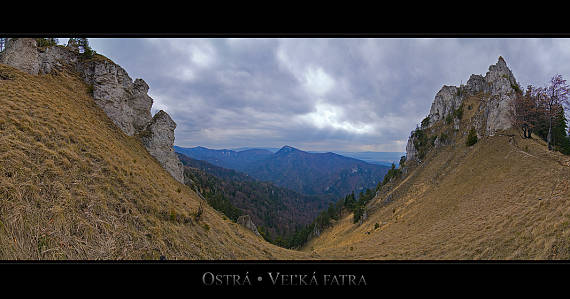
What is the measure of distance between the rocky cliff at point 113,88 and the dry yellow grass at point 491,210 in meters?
16.5

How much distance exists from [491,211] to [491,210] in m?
0.24

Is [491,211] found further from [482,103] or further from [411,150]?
[411,150]

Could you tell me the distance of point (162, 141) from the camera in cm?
1694

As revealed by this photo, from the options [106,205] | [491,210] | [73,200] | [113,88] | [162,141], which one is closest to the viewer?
[73,200]

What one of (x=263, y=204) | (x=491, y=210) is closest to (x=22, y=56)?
(x=491, y=210)

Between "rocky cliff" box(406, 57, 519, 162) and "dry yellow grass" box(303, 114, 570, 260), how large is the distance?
255cm

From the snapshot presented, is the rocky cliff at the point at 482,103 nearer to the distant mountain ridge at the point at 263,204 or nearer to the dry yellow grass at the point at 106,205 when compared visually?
Answer: the dry yellow grass at the point at 106,205

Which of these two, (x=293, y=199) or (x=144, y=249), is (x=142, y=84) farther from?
(x=293, y=199)

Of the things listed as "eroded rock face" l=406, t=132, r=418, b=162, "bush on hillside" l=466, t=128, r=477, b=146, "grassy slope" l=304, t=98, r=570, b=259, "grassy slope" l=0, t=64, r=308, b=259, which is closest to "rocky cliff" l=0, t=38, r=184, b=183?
"grassy slope" l=0, t=64, r=308, b=259
